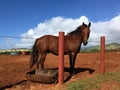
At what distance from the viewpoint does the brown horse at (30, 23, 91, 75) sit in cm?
1125

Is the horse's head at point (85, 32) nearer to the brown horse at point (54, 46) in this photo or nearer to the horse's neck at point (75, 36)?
the brown horse at point (54, 46)

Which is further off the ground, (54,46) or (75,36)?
(75,36)

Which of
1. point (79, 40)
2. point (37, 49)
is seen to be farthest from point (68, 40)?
point (37, 49)

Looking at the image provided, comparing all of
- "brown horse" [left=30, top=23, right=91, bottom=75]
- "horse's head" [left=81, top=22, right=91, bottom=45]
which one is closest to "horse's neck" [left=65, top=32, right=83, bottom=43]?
"brown horse" [left=30, top=23, right=91, bottom=75]

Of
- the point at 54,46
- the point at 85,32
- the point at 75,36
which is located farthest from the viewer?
the point at 85,32

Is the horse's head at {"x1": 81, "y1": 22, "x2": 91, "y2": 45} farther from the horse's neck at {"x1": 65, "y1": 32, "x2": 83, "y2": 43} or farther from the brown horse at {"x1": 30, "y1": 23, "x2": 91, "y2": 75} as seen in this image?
the horse's neck at {"x1": 65, "y1": 32, "x2": 83, "y2": 43}

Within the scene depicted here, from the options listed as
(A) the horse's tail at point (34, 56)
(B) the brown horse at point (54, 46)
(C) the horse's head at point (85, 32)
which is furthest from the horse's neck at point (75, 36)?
(A) the horse's tail at point (34, 56)

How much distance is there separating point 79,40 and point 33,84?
3.34 metres

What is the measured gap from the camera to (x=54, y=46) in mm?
11391

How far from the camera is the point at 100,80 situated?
8977mm

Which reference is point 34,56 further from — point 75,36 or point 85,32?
point 85,32

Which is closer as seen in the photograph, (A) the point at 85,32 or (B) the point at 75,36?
(B) the point at 75,36

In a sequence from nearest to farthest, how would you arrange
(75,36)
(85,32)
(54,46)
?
(54,46) → (75,36) → (85,32)

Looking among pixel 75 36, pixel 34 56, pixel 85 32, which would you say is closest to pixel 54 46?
pixel 34 56
